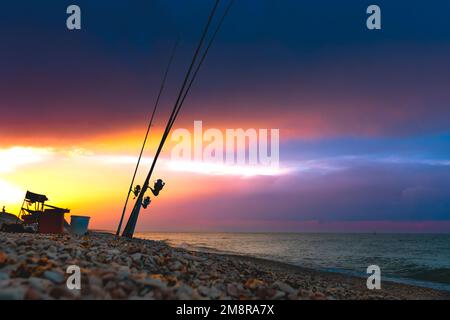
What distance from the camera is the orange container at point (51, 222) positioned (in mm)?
22938

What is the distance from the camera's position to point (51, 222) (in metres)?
23.0

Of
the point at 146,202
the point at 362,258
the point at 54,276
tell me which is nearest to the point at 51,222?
the point at 146,202

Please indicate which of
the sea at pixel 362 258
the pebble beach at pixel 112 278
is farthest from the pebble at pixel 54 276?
the sea at pixel 362 258

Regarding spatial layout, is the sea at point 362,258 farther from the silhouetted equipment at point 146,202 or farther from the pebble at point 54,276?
the pebble at point 54,276

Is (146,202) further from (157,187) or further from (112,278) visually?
(112,278)

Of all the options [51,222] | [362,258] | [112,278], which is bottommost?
[362,258]

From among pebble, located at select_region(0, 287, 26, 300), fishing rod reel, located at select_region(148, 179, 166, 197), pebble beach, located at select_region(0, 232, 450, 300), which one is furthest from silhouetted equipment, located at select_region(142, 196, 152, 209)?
pebble, located at select_region(0, 287, 26, 300)

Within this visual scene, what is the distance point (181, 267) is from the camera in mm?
8070

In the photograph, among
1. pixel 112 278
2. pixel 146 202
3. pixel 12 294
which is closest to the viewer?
pixel 12 294

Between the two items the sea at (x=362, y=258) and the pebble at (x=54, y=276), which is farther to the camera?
the sea at (x=362, y=258)
